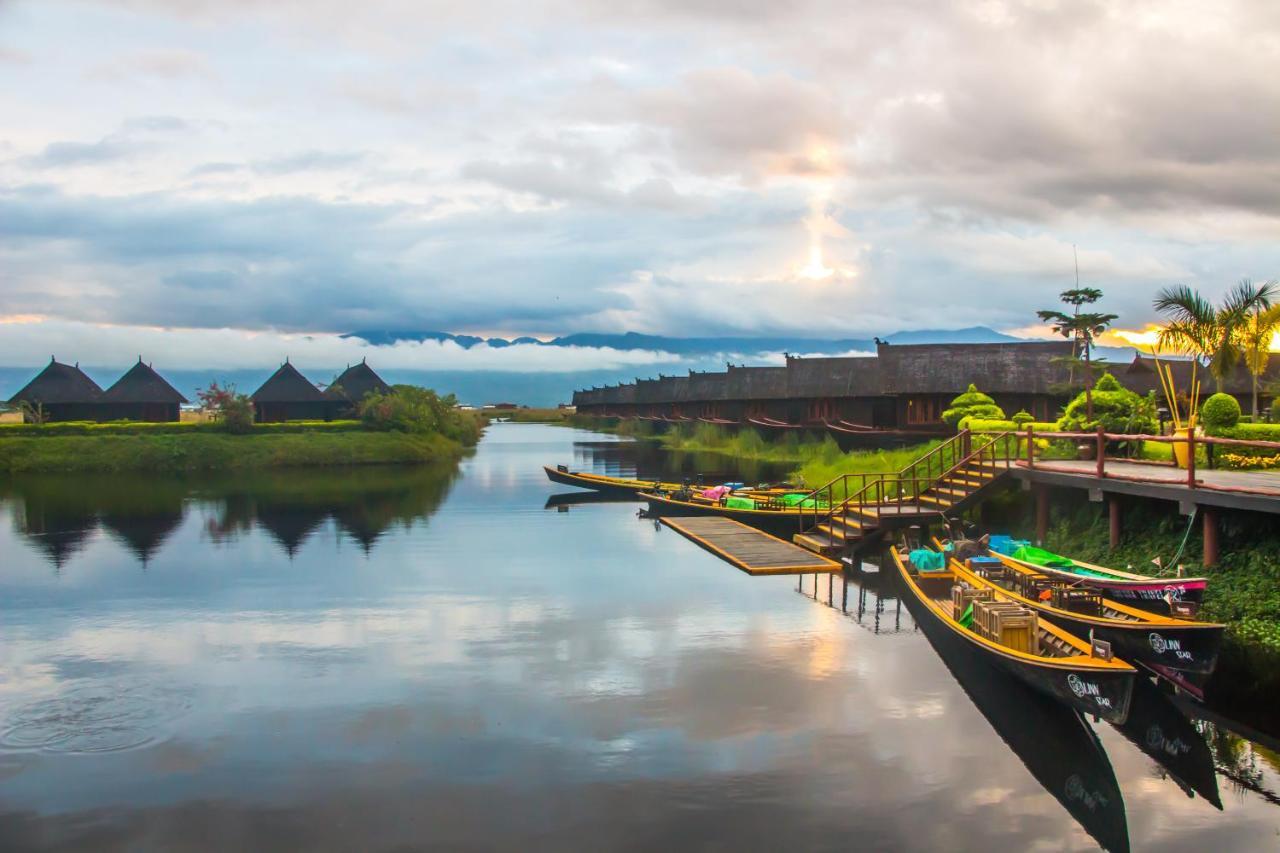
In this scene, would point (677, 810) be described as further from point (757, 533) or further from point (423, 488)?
point (423, 488)

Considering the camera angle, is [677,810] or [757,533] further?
[757,533]

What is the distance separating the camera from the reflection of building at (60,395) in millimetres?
73125

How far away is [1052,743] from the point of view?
13570 millimetres

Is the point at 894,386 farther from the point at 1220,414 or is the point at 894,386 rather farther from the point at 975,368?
the point at 1220,414

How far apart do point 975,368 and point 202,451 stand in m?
47.7

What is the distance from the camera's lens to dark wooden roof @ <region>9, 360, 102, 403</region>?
2879 inches

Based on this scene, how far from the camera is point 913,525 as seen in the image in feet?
86.3

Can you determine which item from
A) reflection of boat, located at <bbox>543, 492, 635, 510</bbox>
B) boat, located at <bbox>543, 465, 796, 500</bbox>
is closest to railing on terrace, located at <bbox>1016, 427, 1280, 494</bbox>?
boat, located at <bbox>543, 465, 796, 500</bbox>

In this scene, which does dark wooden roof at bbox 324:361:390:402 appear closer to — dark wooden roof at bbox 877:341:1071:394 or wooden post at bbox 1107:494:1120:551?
dark wooden roof at bbox 877:341:1071:394

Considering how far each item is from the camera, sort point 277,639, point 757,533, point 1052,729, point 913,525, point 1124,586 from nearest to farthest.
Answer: point 1052,729
point 1124,586
point 277,639
point 913,525
point 757,533

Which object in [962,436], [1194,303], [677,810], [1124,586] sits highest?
[1194,303]

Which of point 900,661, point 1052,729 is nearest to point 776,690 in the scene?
point 900,661

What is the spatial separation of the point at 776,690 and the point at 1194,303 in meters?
19.3

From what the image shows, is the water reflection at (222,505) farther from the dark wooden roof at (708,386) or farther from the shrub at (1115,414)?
the dark wooden roof at (708,386)
